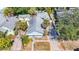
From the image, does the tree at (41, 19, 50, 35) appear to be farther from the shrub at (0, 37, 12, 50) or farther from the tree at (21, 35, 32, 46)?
the shrub at (0, 37, 12, 50)

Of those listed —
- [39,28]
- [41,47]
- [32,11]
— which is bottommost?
[41,47]

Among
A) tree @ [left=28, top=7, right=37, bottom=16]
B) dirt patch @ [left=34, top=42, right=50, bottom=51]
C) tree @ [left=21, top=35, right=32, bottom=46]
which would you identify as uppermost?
tree @ [left=28, top=7, right=37, bottom=16]

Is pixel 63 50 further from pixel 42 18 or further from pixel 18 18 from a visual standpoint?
pixel 18 18

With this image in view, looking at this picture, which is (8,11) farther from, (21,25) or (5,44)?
(5,44)

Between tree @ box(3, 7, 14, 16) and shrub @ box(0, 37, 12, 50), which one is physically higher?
Answer: tree @ box(3, 7, 14, 16)

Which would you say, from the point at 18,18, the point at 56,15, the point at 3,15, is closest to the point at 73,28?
the point at 56,15

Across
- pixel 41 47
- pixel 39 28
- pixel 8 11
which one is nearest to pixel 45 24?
pixel 39 28

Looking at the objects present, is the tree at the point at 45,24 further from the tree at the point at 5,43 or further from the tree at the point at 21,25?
the tree at the point at 5,43

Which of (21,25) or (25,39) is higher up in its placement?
(21,25)

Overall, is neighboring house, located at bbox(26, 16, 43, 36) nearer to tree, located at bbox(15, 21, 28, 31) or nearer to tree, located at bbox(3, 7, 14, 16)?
tree, located at bbox(15, 21, 28, 31)

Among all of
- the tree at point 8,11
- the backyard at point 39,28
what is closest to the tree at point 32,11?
the backyard at point 39,28

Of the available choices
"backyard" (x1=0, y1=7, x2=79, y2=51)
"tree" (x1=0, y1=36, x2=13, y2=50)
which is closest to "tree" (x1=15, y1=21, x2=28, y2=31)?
"backyard" (x1=0, y1=7, x2=79, y2=51)

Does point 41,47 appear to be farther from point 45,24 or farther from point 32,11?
point 32,11
